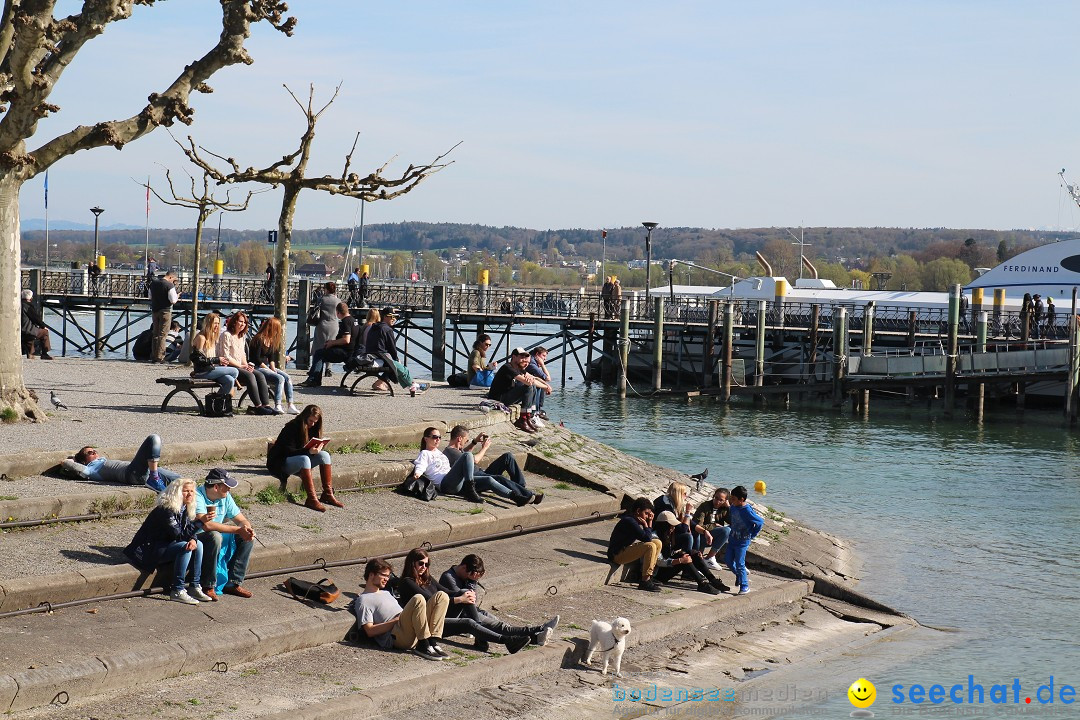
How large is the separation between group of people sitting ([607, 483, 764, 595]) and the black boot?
1544mm

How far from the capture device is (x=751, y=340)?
49.5 metres

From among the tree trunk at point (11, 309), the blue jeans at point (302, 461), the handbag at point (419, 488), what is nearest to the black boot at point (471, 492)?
the handbag at point (419, 488)

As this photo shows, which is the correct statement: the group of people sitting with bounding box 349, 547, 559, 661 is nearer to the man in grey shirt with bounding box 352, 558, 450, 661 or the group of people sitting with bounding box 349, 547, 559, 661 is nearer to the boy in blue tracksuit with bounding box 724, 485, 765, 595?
the man in grey shirt with bounding box 352, 558, 450, 661

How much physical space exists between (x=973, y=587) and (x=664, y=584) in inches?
192

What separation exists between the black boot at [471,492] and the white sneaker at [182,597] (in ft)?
15.5

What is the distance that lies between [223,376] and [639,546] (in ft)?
19.2

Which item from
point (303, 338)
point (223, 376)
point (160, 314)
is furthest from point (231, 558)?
point (303, 338)

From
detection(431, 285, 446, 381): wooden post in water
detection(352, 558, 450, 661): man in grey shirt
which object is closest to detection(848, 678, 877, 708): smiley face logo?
detection(352, 558, 450, 661): man in grey shirt

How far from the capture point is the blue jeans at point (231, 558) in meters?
10.3

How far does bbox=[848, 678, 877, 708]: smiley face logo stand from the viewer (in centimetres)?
1138

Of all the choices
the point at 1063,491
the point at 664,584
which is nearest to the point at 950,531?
the point at 1063,491

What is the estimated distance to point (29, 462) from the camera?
487 inches

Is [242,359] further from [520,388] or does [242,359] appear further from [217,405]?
[520,388]

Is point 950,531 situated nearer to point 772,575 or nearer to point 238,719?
point 772,575
